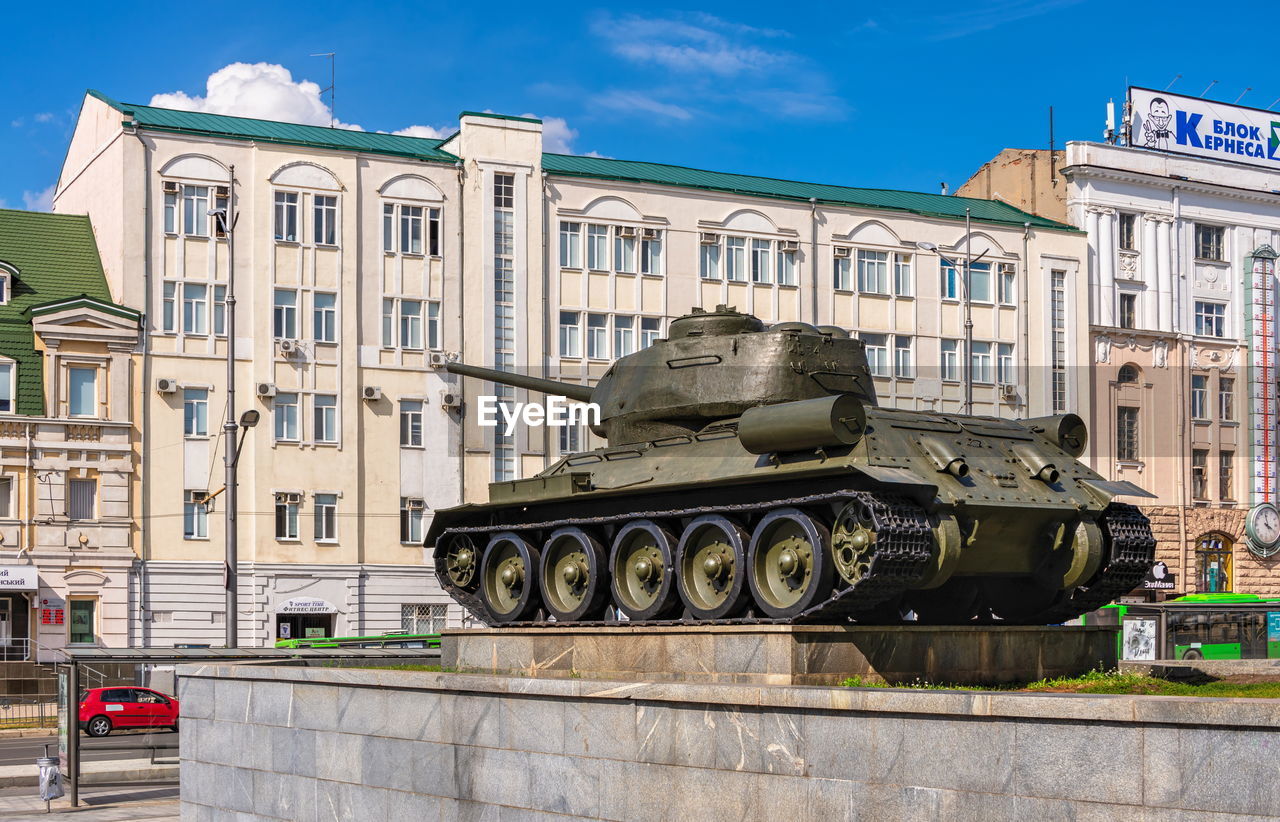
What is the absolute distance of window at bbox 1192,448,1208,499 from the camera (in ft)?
211

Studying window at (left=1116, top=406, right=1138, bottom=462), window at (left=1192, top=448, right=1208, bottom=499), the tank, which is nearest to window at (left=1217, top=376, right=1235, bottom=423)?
window at (left=1192, top=448, right=1208, bottom=499)

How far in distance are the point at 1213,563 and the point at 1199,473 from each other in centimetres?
343

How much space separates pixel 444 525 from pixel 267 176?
97.7 ft

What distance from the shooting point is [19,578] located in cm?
4628

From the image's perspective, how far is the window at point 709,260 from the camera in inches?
2251

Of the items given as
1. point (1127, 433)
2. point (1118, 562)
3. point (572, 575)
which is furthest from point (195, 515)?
point (1118, 562)

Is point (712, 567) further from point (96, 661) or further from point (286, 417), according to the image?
point (286, 417)

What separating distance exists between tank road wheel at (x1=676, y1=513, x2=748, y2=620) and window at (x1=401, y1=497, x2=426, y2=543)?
111 ft

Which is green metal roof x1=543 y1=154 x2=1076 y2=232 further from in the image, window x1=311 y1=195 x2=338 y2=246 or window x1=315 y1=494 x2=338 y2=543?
window x1=315 y1=494 x2=338 y2=543

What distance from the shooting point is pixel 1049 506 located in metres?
18.8

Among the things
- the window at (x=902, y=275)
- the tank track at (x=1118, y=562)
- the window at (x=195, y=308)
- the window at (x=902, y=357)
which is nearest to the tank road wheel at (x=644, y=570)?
the tank track at (x=1118, y=562)

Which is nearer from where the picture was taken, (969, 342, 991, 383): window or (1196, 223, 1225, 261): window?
(969, 342, 991, 383): window

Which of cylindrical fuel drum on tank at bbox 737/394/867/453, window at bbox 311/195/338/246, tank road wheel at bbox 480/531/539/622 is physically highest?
window at bbox 311/195/338/246

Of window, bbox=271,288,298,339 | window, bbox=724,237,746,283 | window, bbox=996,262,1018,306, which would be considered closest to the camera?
window, bbox=271,288,298,339
